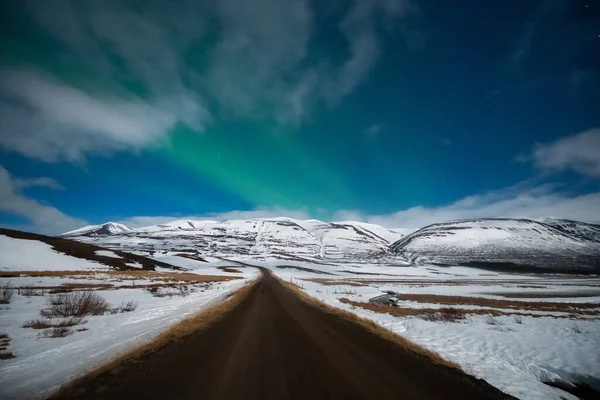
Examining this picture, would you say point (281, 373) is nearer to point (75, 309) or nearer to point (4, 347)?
point (4, 347)

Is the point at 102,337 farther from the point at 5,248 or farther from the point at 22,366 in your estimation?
the point at 5,248

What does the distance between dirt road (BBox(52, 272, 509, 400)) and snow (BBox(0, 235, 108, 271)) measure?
192 feet

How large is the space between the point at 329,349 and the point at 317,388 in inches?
133

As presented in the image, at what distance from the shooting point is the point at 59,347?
8.94 meters

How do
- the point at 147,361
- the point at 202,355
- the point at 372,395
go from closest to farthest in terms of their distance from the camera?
the point at 372,395 < the point at 147,361 < the point at 202,355

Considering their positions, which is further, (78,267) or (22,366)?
(78,267)

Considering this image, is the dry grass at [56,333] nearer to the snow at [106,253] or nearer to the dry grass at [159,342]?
the dry grass at [159,342]

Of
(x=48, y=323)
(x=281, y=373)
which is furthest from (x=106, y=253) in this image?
(x=281, y=373)

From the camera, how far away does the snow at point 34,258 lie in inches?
1890

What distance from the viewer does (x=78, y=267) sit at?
55031mm

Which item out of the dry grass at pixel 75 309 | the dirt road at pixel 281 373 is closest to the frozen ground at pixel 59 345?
the dry grass at pixel 75 309

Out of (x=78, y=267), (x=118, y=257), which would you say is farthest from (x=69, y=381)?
(x=118, y=257)

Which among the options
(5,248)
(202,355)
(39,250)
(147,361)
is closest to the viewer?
(147,361)

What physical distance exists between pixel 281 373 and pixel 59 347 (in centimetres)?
800
